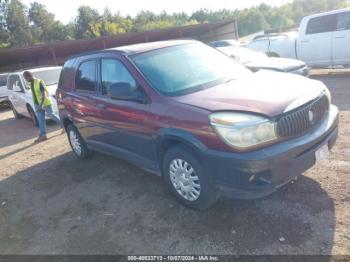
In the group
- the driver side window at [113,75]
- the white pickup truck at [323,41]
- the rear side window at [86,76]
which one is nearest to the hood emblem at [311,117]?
the driver side window at [113,75]

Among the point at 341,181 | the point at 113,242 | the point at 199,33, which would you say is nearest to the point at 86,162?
the point at 113,242

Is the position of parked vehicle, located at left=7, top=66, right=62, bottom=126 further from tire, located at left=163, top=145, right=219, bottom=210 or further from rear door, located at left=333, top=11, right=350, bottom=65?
rear door, located at left=333, top=11, right=350, bottom=65

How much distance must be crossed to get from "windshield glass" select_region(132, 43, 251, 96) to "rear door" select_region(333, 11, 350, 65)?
268 inches

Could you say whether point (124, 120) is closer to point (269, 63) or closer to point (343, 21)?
point (269, 63)

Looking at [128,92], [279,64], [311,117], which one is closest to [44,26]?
[279,64]

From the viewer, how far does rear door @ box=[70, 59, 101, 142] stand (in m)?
4.90

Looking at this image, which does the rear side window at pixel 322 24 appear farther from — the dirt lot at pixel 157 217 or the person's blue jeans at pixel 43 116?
the person's blue jeans at pixel 43 116

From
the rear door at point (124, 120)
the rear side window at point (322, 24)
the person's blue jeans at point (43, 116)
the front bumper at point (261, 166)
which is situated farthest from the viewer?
the rear side window at point (322, 24)

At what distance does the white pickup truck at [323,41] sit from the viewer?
9.79 m

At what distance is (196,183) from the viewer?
3.55 meters

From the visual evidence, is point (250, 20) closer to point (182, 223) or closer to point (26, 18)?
point (26, 18)

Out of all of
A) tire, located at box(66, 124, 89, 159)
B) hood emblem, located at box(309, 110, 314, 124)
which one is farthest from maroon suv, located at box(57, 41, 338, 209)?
tire, located at box(66, 124, 89, 159)

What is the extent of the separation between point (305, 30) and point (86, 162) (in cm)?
833

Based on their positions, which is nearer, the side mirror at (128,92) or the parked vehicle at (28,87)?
the side mirror at (128,92)
